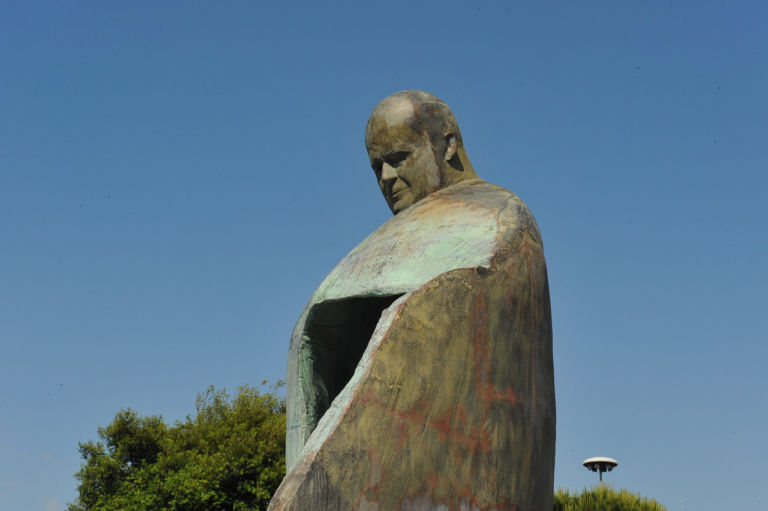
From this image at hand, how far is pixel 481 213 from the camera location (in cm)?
664

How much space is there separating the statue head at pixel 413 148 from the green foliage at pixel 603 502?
45.7ft

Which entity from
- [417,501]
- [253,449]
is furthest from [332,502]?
[253,449]

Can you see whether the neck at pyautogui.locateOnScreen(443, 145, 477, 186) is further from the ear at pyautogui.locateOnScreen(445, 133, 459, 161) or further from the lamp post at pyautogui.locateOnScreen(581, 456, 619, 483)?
the lamp post at pyautogui.locateOnScreen(581, 456, 619, 483)

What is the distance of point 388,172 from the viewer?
7.57 meters

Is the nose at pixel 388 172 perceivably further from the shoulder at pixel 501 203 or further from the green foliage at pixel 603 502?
Result: the green foliage at pixel 603 502

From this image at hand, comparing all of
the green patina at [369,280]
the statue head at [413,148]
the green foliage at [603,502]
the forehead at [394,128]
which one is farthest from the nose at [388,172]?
the green foliage at [603,502]

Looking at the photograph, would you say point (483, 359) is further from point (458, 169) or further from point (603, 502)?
point (603, 502)

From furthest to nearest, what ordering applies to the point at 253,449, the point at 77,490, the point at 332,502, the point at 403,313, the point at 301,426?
1. the point at 77,490
2. the point at 253,449
3. the point at 301,426
4. the point at 403,313
5. the point at 332,502

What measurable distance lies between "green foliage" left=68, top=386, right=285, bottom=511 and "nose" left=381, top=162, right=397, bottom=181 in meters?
17.0

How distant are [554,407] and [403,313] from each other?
158 centimetres

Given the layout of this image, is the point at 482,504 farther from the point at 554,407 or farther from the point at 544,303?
the point at 544,303

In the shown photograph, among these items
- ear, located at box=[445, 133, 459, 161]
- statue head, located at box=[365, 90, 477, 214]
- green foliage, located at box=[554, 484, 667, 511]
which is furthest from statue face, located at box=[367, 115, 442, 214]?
green foliage, located at box=[554, 484, 667, 511]

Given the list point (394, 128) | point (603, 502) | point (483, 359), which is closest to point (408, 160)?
point (394, 128)

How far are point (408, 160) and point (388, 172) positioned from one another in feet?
0.65
